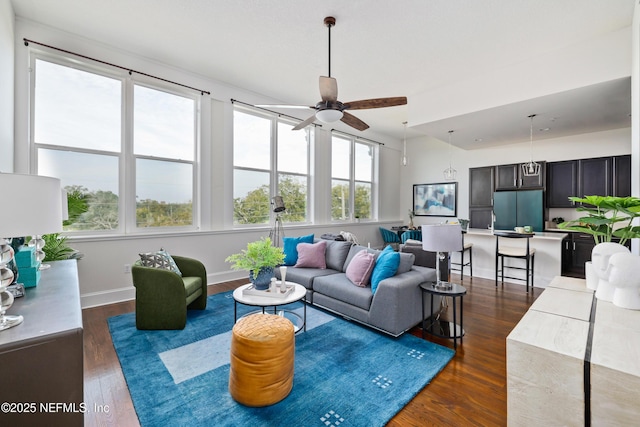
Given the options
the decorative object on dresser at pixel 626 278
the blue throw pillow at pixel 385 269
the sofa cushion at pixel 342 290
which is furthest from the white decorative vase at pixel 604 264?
the sofa cushion at pixel 342 290

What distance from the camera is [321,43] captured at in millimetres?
3564

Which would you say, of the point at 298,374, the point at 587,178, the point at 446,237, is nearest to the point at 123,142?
the point at 298,374

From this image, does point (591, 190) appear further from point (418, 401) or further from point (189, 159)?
point (189, 159)

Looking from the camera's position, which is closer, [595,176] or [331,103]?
[331,103]

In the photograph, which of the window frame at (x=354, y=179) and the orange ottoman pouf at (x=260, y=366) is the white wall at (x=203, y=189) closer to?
the window frame at (x=354, y=179)

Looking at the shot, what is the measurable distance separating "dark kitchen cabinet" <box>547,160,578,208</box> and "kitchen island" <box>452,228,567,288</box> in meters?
0.95

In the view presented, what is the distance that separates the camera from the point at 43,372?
1.03 metres

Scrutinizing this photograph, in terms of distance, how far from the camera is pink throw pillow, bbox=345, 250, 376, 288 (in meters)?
3.12

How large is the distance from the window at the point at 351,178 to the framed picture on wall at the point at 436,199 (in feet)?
4.77

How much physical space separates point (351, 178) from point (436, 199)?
252cm

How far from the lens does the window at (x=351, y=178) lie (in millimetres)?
6941

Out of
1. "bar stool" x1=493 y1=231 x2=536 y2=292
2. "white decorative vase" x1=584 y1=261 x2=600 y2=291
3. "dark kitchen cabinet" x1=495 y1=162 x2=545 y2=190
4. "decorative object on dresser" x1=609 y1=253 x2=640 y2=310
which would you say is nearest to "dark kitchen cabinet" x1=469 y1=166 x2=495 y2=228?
"dark kitchen cabinet" x1=495 y1=162 x2=545 y2=190

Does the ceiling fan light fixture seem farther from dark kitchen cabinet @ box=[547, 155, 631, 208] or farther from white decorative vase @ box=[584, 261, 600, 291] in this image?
dark kitchen cabinet @ box=[547, 155, 631, 208]

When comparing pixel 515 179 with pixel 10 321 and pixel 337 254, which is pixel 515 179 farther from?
pixel 10 321
